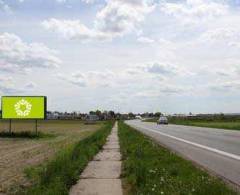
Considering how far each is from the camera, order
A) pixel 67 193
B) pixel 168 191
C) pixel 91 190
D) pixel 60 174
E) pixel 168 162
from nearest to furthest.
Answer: pixel 168 191 < pixel 67 193 < pixel 91 190 < pixel 60 174 < pixel 168 162

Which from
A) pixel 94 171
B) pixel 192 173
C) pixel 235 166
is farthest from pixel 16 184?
pixel 235 166

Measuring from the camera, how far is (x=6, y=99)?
48.3 metres

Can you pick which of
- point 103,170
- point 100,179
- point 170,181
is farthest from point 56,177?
point 103,170

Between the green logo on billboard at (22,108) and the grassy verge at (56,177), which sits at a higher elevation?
the green logo on billboard at (22,108)

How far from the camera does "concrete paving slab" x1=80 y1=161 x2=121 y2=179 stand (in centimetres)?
1282

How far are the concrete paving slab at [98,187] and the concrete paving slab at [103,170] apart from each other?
2.54 ft

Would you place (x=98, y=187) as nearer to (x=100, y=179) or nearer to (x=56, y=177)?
(x=56, y=177)

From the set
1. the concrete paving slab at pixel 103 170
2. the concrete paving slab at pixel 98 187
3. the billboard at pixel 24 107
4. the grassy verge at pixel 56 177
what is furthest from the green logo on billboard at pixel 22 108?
the concrete paving slab at pixel 98 187

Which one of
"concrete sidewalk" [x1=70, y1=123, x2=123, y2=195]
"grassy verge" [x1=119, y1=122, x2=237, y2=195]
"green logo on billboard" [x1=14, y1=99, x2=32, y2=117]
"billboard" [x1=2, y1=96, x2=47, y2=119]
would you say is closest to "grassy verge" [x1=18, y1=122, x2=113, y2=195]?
"concrete sidewalk" [x1=70, y1=123, x2=123, y2=195]

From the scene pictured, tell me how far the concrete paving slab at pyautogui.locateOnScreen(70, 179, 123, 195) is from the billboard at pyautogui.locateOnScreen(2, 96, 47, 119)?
36.8m

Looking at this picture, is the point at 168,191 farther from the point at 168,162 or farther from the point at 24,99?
the point at 24,99

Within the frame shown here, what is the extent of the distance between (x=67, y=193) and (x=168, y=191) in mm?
1983

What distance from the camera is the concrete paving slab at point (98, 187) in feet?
33.1

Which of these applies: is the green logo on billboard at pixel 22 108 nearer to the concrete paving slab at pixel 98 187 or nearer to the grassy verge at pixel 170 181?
the grassy verge at pixel 170 181
